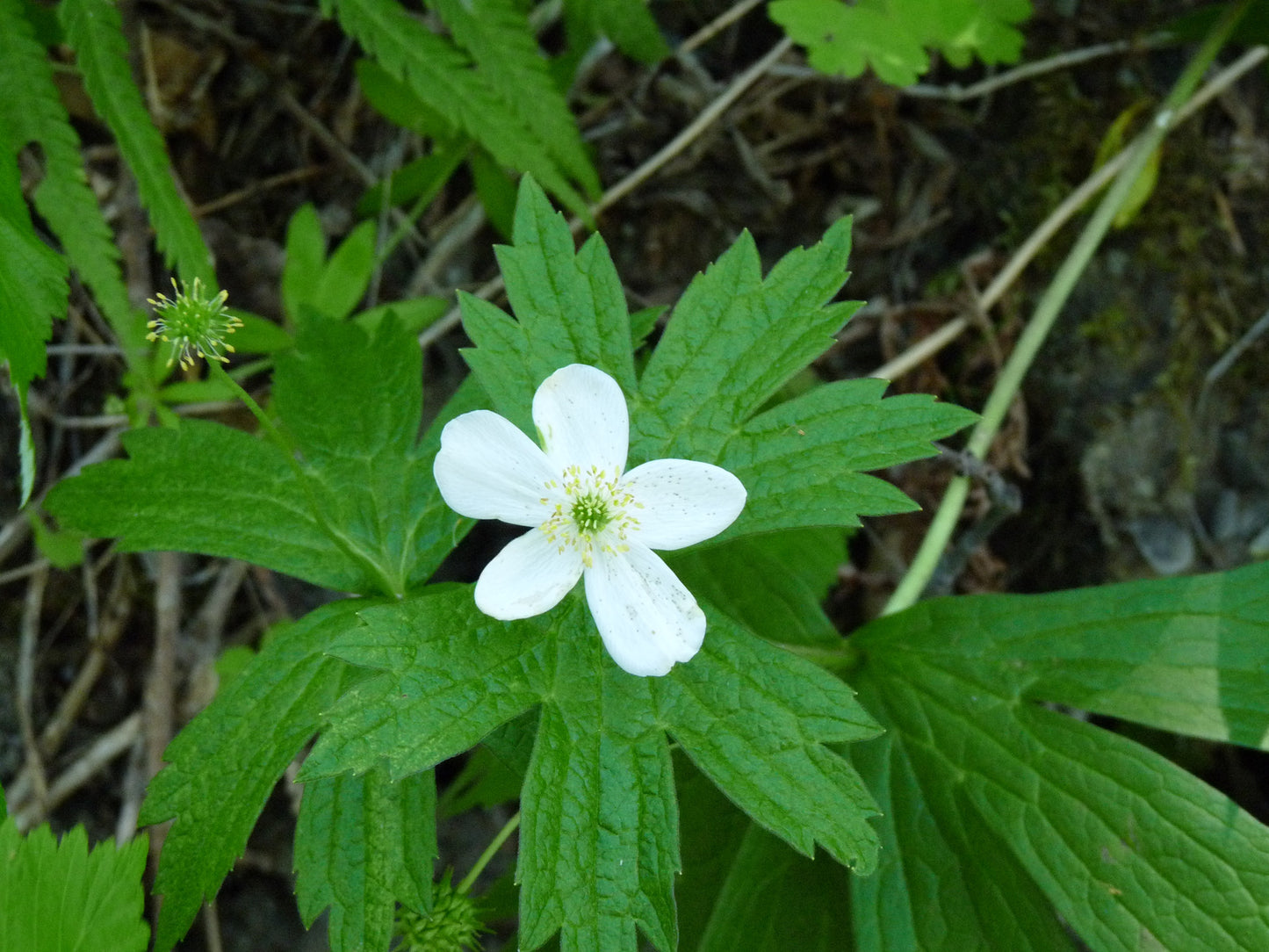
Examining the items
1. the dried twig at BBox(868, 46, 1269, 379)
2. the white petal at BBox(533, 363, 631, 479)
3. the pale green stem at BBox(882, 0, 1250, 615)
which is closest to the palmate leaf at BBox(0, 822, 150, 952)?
the white petal at BBox(533, 363, 631, 479)

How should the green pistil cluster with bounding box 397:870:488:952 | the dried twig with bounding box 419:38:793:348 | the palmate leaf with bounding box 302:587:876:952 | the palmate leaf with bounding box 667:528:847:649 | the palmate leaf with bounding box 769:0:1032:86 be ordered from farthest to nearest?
1. the dried twig with bounding box 419:38:793:348
2. the palmate leaf with bounding box 769:0:1032:86
3. the palmate leaf with bounding box 667:528:847:649
4. the green pistil cluster with bounding box 397:870:488:952
5. the palmate leaf with bounding box 302:587:876:952

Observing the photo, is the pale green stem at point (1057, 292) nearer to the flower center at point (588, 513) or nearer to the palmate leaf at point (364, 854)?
the flower center at point (588, 513)

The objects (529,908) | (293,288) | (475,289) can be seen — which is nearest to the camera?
(529,908)

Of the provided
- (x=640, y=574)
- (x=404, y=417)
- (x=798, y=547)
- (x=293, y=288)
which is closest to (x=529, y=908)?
(x=640, y=574)

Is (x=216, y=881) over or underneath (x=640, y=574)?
underneath

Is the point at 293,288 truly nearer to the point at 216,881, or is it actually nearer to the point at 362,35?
the point at 362,35

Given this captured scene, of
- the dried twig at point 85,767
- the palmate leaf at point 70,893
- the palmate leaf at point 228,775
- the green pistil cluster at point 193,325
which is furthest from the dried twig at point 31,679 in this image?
the green pistil cluster at point 193,325

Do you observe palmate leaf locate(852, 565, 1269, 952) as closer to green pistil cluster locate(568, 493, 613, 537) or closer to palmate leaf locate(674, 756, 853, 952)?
palmate leaf locate(674, 756, 853, 952)

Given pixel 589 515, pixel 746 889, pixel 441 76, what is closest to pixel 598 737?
pixel 589 515
